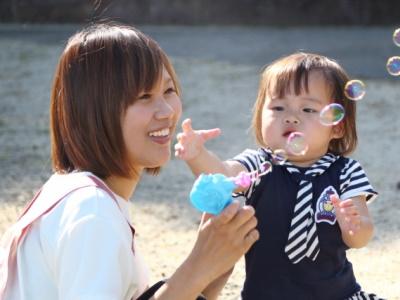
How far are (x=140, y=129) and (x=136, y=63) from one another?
0.48ft

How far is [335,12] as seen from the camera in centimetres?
1098

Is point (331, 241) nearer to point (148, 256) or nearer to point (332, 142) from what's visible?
point (332, 142)

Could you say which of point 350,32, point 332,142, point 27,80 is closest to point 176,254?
point 332,142

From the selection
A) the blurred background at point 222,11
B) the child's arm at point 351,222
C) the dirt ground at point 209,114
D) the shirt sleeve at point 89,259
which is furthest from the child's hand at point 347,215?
the blurred background at point 222,11

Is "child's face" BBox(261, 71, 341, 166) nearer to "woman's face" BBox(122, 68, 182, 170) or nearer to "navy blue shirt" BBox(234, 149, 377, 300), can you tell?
"navy blue shirt" BBox(234, 149, 377, 300)

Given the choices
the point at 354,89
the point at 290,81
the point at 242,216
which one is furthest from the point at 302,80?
the point at 242,216

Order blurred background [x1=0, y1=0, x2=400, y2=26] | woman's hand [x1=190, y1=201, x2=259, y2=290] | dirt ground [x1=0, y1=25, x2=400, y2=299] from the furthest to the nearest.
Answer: blurred background [x1=0, y1=0, x2=400, y2=26], dirt ground [x1=0, y1=25, x2=400, y2=299], woman's hand [x1=190, y1=201, x2=259, y2=290]

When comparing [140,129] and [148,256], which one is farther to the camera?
[148,256]

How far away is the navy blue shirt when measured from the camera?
7.49ft

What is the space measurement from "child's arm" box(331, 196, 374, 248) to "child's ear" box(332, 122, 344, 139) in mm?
242

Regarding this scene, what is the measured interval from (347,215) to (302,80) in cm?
→ 41

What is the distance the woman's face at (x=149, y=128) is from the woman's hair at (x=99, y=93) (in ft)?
0.06

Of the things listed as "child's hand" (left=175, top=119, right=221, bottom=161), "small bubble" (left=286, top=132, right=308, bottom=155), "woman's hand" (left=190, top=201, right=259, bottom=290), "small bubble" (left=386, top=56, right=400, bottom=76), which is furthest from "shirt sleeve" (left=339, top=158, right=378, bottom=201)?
"woman's hand" (left=190, top=201, right=259, bottom=290)

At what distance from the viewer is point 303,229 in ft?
7.50
